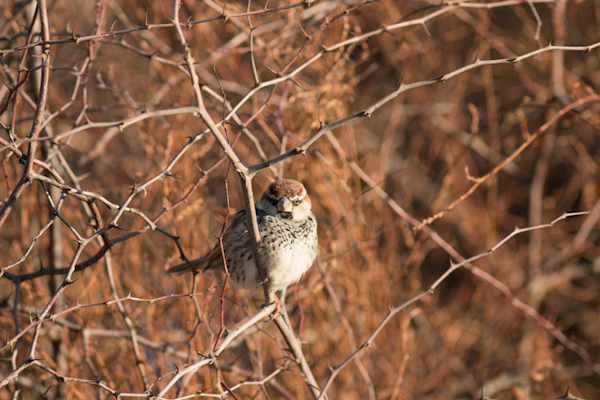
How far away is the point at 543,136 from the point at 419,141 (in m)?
1.73

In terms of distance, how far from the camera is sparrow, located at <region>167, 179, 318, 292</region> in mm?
2674

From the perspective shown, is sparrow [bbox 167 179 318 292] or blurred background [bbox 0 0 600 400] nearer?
sparrow [bbox 167 179 318 292]

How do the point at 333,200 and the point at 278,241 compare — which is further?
the point at 333,200

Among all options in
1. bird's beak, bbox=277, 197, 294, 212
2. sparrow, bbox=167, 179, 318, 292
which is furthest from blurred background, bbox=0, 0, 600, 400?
bird's beak, bbox=277, 197, 294, 212

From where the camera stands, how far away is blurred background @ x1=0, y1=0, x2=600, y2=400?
3.44 m

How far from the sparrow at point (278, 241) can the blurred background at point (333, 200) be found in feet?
0.65

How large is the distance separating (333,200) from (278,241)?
154 centimetres

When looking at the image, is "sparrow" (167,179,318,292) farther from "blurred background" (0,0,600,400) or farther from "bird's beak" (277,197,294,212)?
"blurred background" (0,0,600,400)

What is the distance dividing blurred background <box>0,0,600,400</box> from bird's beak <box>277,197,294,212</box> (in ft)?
1.24

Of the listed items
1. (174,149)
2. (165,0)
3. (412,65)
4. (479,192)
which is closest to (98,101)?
(165,0)

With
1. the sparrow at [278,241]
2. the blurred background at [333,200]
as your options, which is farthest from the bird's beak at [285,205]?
the blurred background at [333,200]

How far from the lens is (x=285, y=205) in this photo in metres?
2.76

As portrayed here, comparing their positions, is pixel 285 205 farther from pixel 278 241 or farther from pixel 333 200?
pixel 333 200

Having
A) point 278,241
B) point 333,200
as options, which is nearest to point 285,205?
point 278,241
